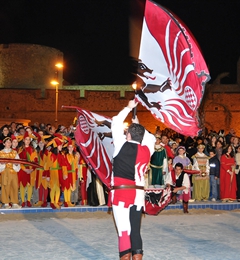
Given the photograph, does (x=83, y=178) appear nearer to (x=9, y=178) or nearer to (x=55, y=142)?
(x=55, y=142)

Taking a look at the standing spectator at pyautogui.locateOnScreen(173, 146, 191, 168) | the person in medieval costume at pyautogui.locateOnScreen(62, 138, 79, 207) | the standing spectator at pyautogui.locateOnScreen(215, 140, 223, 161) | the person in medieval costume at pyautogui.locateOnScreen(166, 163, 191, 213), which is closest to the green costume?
the standing spectator at pyautogui.locateOnScreen(173, 146, 191, 168)

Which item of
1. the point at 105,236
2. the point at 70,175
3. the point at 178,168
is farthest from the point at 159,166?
the point at 105,236

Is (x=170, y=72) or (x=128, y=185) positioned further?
(x=170, y=72)

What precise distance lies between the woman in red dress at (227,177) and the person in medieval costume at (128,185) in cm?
688

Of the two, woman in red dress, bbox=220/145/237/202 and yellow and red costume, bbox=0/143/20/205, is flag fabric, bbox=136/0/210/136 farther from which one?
woman in red dress, bbox=220/145/237/202

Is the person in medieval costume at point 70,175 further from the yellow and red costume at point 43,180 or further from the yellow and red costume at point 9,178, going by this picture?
the yellow and red costume at point 9,178

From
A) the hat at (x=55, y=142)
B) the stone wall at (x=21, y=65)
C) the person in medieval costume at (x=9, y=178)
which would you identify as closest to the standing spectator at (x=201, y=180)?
the hat at (x=55, y=142)

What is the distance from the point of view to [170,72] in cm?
602

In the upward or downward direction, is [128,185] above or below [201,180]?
above

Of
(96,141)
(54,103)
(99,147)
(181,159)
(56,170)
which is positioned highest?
(54,103)

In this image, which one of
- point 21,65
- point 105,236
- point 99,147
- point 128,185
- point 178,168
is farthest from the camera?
point 21,65

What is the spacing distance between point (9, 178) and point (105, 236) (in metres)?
3.59

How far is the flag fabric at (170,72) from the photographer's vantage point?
5730 mm

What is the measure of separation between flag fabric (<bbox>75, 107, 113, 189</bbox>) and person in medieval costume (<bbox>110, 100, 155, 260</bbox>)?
2229 mm
